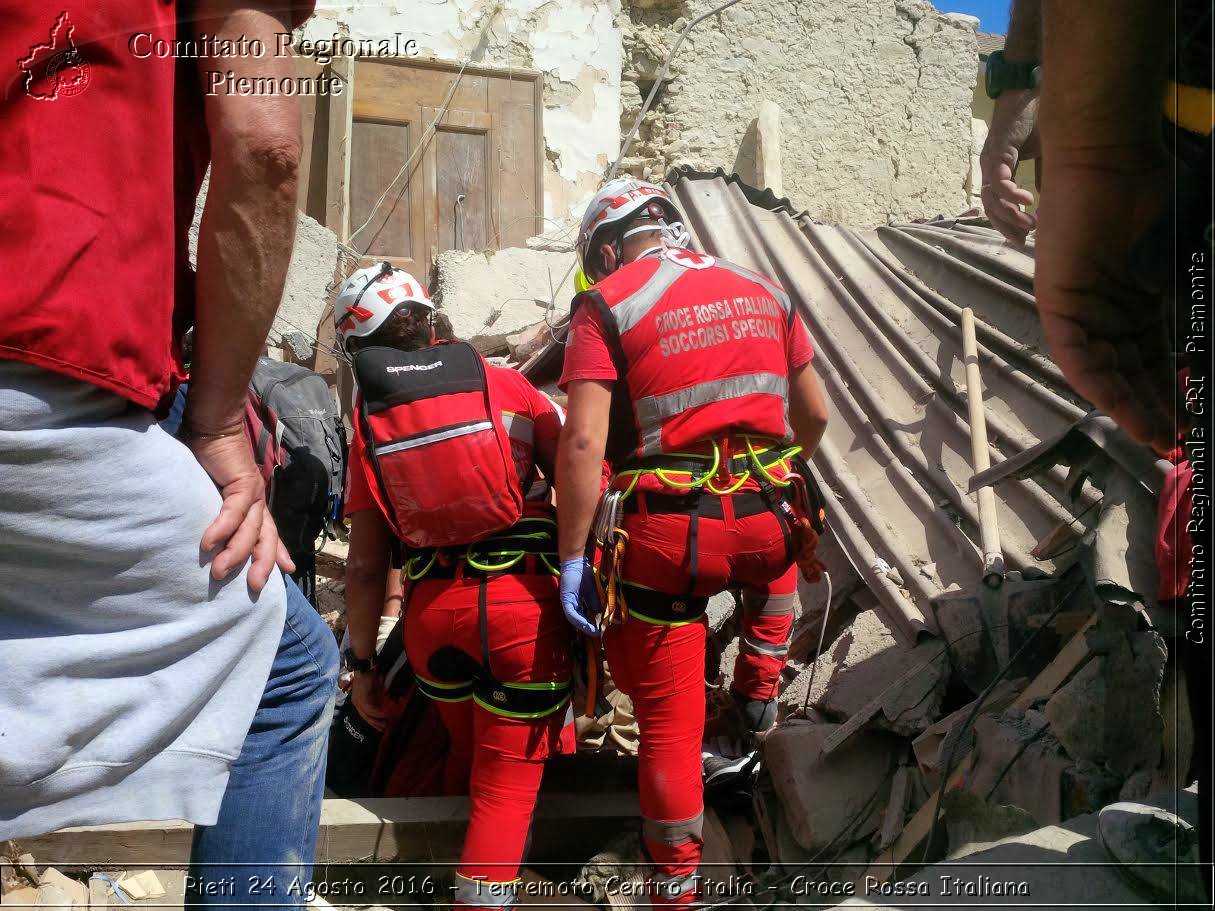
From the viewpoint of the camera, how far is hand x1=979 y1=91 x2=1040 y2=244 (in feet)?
7.62

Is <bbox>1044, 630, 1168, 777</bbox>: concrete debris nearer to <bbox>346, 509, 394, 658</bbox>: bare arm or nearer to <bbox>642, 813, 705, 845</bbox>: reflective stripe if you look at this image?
<bbox>642, 813, 705, 845</bbox>: reflective stripe

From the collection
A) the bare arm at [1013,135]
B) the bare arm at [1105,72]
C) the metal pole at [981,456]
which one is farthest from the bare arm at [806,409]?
the bare arm at [1105,72]

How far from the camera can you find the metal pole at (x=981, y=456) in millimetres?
3768

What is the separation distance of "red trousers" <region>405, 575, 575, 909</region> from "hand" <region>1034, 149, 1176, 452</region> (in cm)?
191

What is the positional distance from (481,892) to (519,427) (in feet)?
4.45

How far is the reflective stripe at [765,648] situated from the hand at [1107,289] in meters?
2.25

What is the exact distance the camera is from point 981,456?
4301 millimetres

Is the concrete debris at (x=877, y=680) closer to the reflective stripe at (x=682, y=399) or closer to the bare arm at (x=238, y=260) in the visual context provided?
the reflective stripe at (x=682, y=399)

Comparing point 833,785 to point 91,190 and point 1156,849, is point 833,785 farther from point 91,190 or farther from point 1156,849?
point 91,190

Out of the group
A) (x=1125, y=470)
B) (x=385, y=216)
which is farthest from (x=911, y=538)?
(x=385, y=216)

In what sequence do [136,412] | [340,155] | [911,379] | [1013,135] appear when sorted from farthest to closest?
[340,155] → [911,379] → [1013,135] → [136,412]

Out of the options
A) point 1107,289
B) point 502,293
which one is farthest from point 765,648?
point 502,293

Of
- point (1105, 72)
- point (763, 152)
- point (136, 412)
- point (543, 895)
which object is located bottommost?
point (543, 895)

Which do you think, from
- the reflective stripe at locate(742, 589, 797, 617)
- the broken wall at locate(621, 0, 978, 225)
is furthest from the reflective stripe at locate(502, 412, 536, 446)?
the broken wall at locate(621, 0, 978, 225)
